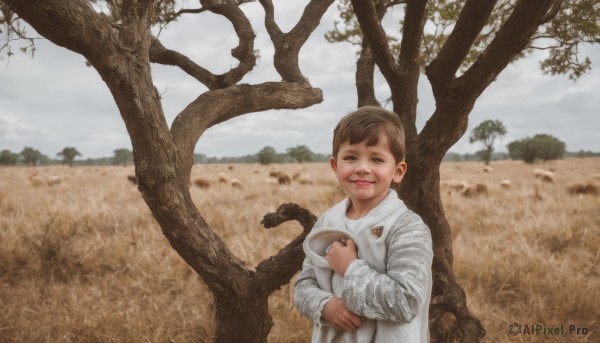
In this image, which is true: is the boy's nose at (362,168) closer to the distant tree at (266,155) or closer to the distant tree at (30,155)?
the distant tree at (266,155)

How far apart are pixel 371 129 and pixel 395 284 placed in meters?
0.68

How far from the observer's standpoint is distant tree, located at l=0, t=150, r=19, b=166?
87062 millimetres

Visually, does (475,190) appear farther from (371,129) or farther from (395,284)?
(395,284)

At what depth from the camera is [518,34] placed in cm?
249

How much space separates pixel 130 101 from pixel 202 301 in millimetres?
3127

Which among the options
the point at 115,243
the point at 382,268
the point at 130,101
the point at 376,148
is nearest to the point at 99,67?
the point at 130,101

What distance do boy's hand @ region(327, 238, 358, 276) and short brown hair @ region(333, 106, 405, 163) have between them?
466mm

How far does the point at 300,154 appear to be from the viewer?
76.4 meters

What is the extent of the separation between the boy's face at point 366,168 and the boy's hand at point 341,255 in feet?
0.76

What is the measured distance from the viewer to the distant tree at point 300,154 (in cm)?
7650

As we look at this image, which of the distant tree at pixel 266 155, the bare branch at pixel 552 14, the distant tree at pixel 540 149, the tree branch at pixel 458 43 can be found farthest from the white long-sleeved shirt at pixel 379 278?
the distant tree at pixel 266 155

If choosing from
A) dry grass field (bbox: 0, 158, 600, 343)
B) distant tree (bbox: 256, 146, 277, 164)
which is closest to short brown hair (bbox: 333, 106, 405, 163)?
dry grass field (bbox: 0, 158, 600, 343)

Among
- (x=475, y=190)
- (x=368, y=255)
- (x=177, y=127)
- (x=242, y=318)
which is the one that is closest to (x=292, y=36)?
(x=177, y=127)

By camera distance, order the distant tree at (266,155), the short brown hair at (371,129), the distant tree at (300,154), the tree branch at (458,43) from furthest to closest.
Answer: the distant tree at (300,154), the distant tree at (266,155), the tree branch at (458,43), the short brown hair at (371,129)
